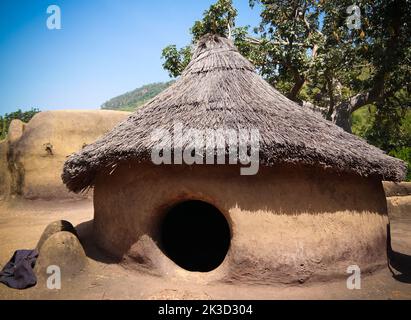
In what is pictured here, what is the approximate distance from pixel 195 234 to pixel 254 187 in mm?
3410

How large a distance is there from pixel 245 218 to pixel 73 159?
3.11m

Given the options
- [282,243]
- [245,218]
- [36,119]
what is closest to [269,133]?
[245,218]

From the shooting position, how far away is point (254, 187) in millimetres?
4742

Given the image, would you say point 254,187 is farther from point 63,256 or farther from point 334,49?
point 334,49

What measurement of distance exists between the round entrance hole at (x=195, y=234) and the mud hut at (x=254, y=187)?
165 centimetres

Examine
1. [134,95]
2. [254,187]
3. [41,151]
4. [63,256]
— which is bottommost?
[63,256]

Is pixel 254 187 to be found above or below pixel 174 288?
above

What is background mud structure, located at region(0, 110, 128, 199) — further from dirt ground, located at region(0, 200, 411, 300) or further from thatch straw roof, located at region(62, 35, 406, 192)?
thatch straw roof, located at region(62, 35, 406, 192)

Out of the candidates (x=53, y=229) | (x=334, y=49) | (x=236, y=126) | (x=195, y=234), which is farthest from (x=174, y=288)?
(x=334, y=49)

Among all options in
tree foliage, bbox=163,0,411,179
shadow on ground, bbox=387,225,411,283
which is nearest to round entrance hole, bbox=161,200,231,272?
shadow on ground, bbox=387,225,411,283

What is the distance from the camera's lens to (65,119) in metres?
14.0

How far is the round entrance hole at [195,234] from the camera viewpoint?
703 cm
